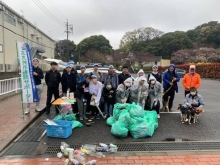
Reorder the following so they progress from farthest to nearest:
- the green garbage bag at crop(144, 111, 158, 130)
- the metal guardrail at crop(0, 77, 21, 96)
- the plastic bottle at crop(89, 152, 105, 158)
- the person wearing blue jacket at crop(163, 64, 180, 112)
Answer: the metal guardrail at crop(0, 77, 21, 96), the person wearing blue jacket at crop(163, 64, 180, 112), the green garbage bag at crop(144, 111, 158, 130), the plastic bottle at crop(89, 152, 105, 158)

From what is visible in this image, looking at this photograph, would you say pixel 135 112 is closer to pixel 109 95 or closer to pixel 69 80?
pixel 109 95

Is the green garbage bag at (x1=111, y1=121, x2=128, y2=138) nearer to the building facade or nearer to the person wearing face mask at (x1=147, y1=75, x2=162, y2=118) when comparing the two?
the person wearing face mask at (x1=147, y1=75, x2=162, y2=118)

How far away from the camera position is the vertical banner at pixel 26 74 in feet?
19.7

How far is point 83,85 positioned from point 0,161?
3.00 m

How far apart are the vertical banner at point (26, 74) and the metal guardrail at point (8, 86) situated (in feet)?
12.2

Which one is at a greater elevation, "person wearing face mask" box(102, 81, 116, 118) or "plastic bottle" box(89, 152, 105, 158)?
"person wearing face mask" box(102, 81, 116, 118)

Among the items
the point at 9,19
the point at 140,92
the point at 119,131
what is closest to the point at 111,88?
the point at 140,92

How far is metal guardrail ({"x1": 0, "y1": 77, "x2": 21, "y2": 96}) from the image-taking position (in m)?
9.30

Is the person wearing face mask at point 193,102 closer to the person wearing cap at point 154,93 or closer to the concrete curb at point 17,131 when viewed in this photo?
the person wearing cap at point 154,93

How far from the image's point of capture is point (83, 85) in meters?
6.01

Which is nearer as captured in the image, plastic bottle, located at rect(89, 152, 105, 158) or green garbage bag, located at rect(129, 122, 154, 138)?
plastic bottle, located at rect(89, 152, 105, 158)

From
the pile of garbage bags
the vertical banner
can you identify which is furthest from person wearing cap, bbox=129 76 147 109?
the vertical banner

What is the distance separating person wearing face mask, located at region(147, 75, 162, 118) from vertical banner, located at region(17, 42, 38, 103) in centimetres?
363

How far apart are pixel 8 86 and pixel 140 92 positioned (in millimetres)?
7142
